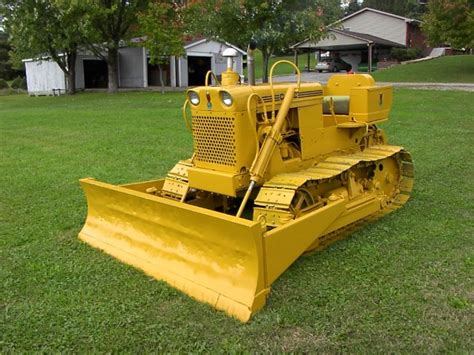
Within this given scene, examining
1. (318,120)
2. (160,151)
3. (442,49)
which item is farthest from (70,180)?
(442,49)

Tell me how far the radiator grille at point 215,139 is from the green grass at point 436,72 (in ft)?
80.2

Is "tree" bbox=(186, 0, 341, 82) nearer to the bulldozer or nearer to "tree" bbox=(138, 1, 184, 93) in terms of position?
"tree" bbox=(138, 1, 184, 93)

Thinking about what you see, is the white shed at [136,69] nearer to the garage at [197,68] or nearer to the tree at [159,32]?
the garage at [197,68]

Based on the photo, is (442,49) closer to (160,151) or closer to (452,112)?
(452,112)

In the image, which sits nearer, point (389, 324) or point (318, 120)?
point (389, 324)

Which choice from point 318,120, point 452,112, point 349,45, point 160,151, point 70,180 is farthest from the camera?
point 349,45

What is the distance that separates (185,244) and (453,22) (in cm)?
2741

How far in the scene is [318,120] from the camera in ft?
18.5

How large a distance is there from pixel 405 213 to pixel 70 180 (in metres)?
5.02

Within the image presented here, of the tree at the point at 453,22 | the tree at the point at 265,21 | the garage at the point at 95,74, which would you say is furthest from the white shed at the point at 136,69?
the tree at the point at 453,22

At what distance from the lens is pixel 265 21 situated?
21594 mm

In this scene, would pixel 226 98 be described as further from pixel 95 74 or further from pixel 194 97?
pixel 95 74

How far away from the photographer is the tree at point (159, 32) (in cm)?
2531

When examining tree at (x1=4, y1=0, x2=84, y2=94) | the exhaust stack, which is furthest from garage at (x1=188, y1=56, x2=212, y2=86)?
the exhaust stack
